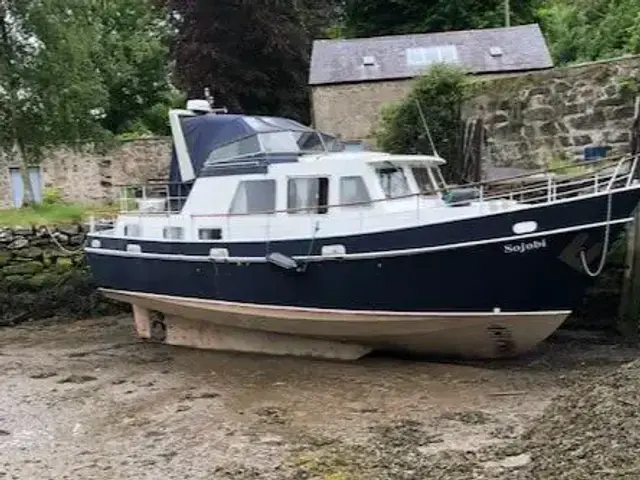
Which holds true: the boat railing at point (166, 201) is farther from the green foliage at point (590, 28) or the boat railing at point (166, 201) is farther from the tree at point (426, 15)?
the tree at point (426, 15)

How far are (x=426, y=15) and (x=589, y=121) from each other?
17959 millimetres

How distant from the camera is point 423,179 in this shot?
10.5 m

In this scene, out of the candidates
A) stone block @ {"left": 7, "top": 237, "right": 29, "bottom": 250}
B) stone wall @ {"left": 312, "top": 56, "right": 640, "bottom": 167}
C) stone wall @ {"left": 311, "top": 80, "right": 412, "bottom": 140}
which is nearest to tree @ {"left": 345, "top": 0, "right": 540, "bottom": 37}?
stone wall @ {"left": 311, "top": 80, "right": 412, "bottom": 140}

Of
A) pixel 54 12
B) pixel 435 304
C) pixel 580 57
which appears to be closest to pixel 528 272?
pixel 435 304

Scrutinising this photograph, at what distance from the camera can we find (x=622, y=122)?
39.0 feet

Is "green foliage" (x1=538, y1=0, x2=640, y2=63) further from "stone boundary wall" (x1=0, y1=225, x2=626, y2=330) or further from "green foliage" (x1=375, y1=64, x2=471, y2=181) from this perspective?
"stone boundary wall" (x1=0, y1=225, x2=626, y2=330)

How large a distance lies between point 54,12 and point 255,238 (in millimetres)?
7621

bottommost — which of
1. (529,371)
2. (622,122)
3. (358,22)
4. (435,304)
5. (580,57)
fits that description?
(529,371)

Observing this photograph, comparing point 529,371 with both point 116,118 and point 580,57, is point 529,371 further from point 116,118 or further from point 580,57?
point 116,118

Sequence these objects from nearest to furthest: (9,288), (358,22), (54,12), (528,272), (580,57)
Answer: (528,272), (9,288), (54,12), (580,57), (358,22)

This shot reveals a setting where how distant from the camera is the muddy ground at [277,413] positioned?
655 centimetres

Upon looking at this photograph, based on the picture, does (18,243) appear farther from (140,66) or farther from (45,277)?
(140,66)

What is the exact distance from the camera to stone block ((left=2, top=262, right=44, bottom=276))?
46.8 ft

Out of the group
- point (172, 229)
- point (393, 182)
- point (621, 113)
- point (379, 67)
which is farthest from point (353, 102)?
point (393, 182)
